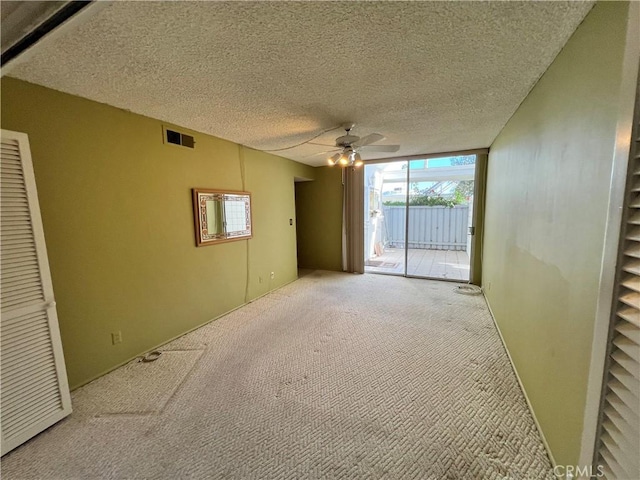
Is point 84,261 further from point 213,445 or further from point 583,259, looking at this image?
point 583,259

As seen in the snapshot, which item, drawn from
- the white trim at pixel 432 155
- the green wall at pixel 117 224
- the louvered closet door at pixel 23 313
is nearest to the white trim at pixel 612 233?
the louvered closet door at pixel 23 313

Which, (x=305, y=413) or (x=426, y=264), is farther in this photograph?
(x=426, y=264)

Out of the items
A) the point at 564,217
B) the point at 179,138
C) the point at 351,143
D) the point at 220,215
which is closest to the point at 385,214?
the point at 351,143

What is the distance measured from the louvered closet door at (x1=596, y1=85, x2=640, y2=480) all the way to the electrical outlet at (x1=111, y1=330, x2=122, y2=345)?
315 centimetres

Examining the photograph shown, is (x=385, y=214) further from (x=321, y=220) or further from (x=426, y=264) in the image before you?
(x=321, y=220)

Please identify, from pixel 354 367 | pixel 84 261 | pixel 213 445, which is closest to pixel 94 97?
pixel 84 261

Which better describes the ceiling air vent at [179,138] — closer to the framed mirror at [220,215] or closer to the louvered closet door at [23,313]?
the framed mirror at [220,215]

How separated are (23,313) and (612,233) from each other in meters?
2.92

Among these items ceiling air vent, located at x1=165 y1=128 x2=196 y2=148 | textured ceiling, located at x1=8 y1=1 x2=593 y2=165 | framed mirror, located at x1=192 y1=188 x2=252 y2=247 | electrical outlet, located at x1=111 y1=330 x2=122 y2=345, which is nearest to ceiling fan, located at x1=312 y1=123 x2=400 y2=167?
textured ceiling, located at x1=8 y1=1 x2=593 y2=165

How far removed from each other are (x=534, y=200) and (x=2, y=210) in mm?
3321

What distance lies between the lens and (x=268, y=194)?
13.8 feet

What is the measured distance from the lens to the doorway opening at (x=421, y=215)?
242 inches

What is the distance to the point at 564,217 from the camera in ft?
4.25

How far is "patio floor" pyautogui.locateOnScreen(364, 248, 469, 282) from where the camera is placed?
5140 mm
